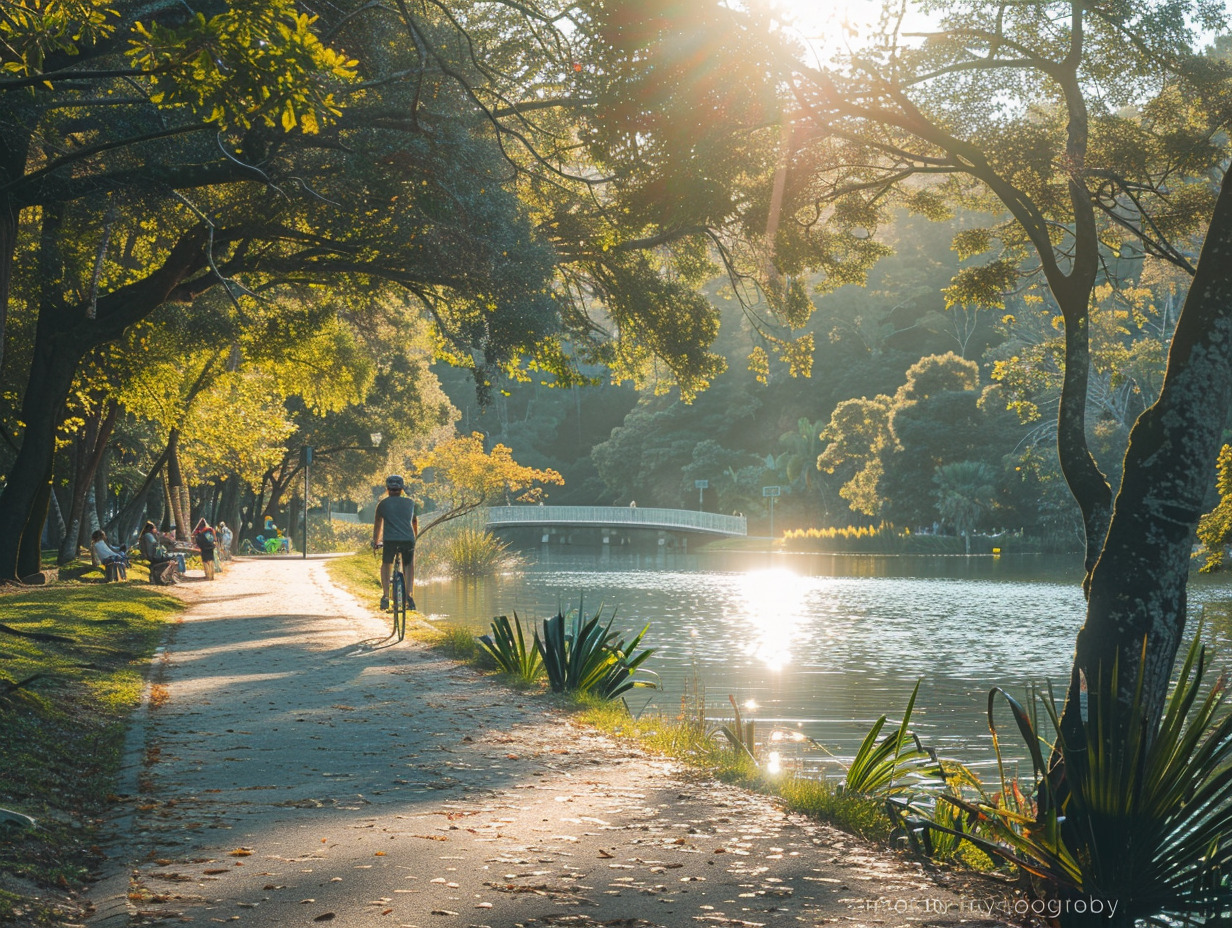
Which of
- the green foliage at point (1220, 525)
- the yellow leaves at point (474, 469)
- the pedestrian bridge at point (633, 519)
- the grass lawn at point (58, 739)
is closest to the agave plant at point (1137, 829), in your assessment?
the grass lawn at point (58, 739)

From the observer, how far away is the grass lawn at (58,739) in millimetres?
4238

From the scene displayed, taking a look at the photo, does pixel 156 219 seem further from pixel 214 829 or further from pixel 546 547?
pixel 546 547

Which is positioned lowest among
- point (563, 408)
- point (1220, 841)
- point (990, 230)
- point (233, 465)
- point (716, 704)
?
point (716, 704)

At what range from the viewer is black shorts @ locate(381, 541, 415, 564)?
43.6 ft

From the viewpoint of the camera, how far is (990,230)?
15.5 meters

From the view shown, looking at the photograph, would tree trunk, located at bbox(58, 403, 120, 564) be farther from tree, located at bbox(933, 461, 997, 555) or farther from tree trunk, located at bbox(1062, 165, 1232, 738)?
tree, located at bbox(933, 461, 997, 555)

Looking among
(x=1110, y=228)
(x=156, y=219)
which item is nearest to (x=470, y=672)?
→ (x=156, y=219)

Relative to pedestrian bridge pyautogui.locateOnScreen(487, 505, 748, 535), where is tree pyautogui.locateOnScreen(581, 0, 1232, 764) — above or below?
above

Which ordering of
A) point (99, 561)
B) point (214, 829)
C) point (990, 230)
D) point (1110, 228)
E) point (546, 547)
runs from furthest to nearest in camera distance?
point (546, 547) < point (99, 561) < point (1110, 228) < point (990, 230) < point (214, 829)

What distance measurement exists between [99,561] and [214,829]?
740 inches

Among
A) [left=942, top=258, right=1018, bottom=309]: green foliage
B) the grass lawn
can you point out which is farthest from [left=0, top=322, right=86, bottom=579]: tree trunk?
[left=942, top=258, right=1018, bottom=309]: green foliage

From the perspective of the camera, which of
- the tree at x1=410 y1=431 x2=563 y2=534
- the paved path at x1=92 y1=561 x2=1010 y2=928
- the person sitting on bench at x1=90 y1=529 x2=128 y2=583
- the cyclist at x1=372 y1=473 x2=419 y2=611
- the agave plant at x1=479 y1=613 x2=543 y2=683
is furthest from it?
the tree at x1=410 y1=431 x2=563 y2=534

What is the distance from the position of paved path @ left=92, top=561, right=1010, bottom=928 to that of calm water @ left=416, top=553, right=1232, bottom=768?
10.3 ft

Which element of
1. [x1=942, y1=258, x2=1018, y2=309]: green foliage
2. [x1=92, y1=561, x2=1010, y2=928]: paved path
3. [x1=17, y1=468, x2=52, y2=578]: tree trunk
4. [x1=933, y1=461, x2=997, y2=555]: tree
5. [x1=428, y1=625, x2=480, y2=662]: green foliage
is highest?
[x1=942, y1=258, x2=1018, y2=309]: green foliage
